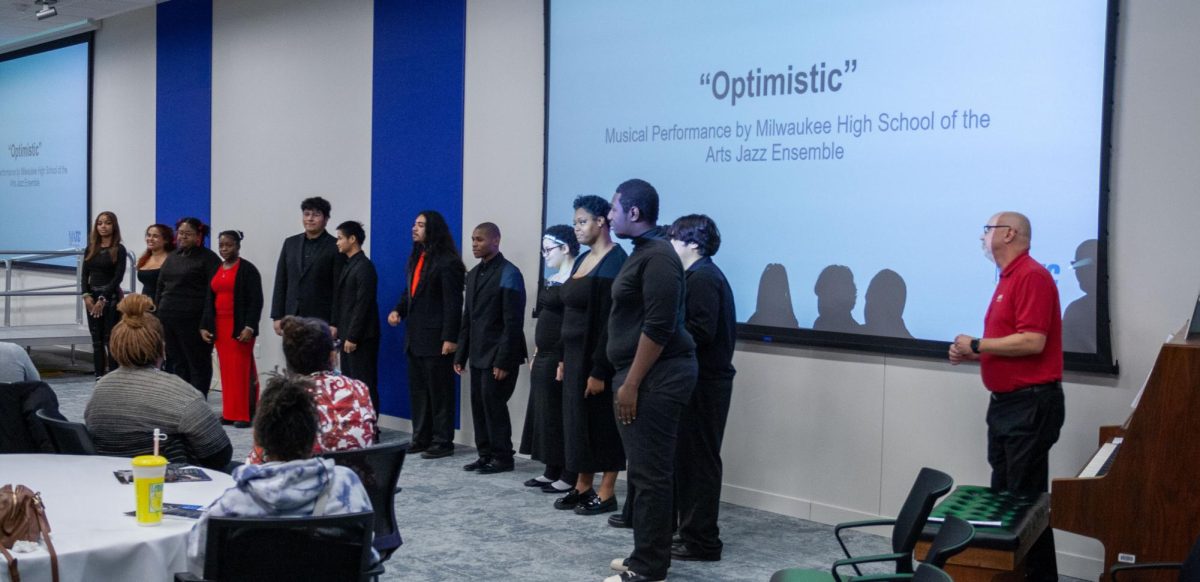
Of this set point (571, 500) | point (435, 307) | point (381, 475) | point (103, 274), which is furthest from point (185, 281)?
point (381, 475)

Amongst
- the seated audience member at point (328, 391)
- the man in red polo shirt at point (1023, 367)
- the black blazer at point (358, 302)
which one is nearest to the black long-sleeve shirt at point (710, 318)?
the man in red polo shirt at point (1023, 367)

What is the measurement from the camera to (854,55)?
5.29m

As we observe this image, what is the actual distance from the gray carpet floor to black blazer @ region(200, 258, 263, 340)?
2.27 m

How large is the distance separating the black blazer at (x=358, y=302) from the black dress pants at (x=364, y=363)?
0.22 feet

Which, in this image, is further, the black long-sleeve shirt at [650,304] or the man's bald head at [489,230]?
the man's bald head at [489,230]

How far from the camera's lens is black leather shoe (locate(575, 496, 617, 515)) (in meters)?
5.52

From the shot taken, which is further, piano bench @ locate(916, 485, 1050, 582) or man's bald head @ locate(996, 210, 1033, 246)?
man's bald head @ locate(996, 210, 1033, 246)

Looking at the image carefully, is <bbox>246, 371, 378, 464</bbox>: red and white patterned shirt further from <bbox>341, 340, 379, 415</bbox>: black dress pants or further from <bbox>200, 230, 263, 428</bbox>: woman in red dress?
<bbox>200, 230, 263, 428</bbox>: woman in red dress

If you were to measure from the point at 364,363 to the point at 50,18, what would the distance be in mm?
6210

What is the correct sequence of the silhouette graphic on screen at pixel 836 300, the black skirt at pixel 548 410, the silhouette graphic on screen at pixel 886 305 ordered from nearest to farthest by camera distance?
the silhouette graphic on screen at pixel 886 305 → the silhouette graphic on screen at pixel 836 300 → the black skirt at pixel 548 410

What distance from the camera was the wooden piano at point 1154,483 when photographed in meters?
3.24

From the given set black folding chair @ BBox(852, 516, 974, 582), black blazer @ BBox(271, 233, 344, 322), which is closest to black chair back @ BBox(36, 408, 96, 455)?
black folding chair @ BBox(852, 516, 974, 582)

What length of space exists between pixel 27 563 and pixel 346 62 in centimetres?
640

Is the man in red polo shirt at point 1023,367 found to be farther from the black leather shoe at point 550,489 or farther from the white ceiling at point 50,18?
the white ceiling at point 50,18
